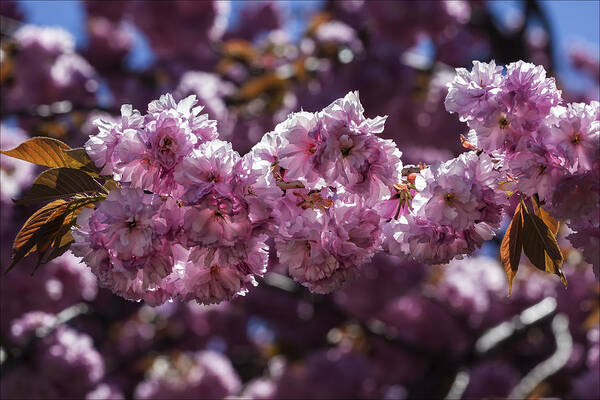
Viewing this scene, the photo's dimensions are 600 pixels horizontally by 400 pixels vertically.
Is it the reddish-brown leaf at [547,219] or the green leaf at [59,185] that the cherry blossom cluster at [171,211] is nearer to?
the green leaf at [59,185]

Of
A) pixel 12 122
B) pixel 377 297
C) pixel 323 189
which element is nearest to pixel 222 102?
pixel 12 122

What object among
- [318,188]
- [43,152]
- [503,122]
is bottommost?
[43,152]

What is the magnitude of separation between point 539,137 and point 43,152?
2.66ft

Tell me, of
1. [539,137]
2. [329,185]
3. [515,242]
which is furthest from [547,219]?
[329,185]

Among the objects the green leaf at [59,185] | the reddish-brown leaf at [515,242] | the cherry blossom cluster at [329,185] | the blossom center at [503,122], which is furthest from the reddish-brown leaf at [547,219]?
the green leaf at [59,185]

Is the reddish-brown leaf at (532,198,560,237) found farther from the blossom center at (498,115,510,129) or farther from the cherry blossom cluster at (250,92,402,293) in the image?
the cherry blossom cluster at (250,92,402,293)

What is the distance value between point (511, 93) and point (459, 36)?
4674 mm

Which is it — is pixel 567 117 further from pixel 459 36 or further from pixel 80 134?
pixel 459 36

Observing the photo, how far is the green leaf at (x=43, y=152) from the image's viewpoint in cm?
106

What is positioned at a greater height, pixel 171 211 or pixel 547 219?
pixel 547 219

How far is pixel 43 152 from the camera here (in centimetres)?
108

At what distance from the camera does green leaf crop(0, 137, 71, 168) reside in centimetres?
106

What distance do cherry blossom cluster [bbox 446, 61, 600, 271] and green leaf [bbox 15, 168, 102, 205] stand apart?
61 cm

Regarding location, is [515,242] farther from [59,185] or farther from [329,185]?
[59,185]
